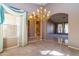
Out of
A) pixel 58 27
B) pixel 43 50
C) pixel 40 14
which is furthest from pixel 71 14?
pixel 43 50

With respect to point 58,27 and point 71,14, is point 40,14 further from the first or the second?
point 71,14

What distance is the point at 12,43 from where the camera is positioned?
3.56 metres

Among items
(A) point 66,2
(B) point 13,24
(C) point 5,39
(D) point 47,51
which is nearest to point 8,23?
(B) point 13,24

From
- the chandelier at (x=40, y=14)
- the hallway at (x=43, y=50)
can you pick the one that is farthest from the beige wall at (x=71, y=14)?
the hallway at (x=43, y=50)

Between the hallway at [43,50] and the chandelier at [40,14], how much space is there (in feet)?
2.07

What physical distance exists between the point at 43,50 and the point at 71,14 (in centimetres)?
130

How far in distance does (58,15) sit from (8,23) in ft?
4.27

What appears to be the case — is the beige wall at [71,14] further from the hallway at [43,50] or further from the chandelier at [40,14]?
the hallway at [43,50]

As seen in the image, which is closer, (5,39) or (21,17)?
(5,39)

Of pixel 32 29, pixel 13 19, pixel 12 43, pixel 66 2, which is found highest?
pixel 66 2

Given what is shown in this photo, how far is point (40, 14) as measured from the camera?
3639 mm

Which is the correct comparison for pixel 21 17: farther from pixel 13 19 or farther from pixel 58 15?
pixel 58 15

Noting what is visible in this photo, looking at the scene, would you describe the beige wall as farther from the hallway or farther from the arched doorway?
the hallway

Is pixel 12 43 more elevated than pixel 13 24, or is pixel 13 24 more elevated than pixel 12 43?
pixel 13 24
